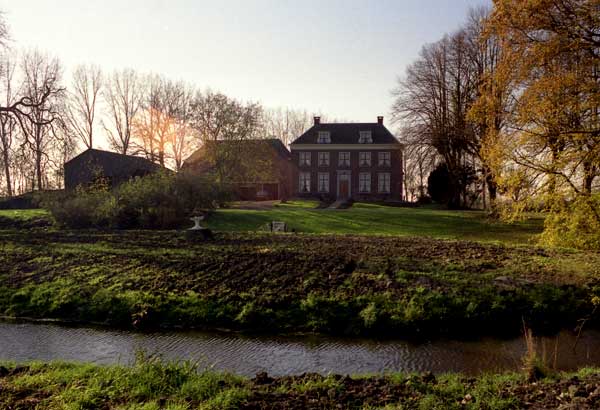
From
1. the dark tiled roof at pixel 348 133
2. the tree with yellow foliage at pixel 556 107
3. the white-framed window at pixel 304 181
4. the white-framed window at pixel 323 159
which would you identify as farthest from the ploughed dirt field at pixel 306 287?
the white-framed window at pixel 304 181

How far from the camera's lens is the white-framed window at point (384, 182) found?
5278 centimetres

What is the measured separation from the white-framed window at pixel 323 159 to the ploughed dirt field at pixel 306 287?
128ft

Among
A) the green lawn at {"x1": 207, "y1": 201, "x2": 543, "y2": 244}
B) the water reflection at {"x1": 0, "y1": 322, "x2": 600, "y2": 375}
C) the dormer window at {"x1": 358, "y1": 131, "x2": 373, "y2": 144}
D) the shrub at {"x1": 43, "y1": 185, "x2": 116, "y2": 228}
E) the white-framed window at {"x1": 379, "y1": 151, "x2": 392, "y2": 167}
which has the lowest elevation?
the water reflection at {"x1": 0, "y1": 322, "x2": 600, "y2": 375}

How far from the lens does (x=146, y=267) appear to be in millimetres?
12891

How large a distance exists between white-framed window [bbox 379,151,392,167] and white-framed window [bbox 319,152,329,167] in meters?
6.17

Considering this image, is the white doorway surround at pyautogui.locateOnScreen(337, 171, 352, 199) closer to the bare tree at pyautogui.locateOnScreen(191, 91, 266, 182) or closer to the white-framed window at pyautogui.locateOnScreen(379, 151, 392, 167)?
the white-framed window at pyautogui.locateOnScreen(379, 151, 392, 167)

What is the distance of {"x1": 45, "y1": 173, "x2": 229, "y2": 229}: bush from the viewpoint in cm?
2292

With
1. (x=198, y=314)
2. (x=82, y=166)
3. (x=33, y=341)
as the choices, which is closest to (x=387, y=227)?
(x=198, y=314)

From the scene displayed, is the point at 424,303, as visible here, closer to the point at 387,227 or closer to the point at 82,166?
the point at 387,227

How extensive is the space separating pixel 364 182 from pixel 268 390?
4875cm

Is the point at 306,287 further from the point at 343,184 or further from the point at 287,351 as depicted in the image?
the point at 343,184

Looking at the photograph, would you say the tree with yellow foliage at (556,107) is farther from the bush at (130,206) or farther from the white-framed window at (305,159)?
the white-framed window at (305,159)

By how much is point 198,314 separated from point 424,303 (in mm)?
4854

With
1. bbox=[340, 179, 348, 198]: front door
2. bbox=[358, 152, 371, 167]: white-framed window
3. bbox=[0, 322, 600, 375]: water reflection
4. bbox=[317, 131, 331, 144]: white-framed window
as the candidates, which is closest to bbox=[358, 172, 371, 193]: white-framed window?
bbox=[358, 152, 371, 167]: white-framed window
